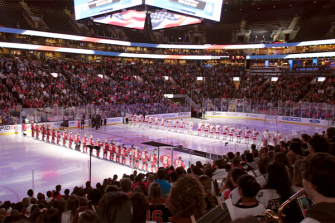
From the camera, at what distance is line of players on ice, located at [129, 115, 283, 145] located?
19.7 metres

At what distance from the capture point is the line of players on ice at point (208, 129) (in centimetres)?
1973

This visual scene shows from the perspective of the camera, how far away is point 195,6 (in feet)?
57.6

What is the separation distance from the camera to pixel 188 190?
263 centimetres

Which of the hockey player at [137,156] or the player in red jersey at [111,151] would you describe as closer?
the hockey player at [137,156]

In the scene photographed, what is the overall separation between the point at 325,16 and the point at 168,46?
2335cm

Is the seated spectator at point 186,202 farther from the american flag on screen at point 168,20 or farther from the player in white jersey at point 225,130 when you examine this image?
the player in white jersey at point 225,130

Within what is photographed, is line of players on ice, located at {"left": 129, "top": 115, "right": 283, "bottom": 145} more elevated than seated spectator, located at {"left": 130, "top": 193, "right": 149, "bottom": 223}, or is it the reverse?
seated spectator, located at {"left": 130, "top": 193, "right": 149, "bottom": 223}

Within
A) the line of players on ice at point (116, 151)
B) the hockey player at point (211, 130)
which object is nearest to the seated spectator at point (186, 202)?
the line of players on ice at point (116, 151)

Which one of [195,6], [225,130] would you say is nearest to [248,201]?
[195,6]

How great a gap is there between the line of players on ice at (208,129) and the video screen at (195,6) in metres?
8.04

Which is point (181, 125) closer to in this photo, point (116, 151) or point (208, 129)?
point (208, 129)

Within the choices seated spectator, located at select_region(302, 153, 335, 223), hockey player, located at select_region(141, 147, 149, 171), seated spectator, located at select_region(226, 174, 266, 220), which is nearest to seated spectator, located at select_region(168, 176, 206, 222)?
seated spectator, located at select_region(226, 174, 266, 220)

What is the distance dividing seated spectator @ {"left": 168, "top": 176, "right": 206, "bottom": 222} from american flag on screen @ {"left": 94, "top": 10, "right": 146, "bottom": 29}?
1886 centimetres

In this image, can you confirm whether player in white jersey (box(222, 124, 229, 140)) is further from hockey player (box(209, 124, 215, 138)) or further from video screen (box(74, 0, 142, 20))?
video screen (box(74, 0, 142, 20))
